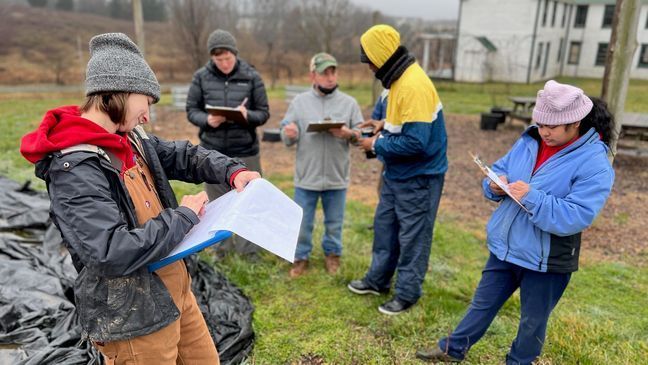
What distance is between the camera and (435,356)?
2.84m

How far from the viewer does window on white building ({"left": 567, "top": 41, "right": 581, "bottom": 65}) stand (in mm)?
29281

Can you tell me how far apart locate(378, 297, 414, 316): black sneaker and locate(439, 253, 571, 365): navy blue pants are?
1.91 feet

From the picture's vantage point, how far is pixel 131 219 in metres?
1.63

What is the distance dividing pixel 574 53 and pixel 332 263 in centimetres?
3150

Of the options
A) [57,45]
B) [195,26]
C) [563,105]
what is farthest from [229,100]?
[57,45]

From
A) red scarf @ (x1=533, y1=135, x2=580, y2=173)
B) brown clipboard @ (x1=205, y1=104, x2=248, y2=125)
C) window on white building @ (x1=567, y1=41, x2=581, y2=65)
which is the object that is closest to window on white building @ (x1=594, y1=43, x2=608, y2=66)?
window on white building @ (x1=567, y1=41, x2=581, y2=65)

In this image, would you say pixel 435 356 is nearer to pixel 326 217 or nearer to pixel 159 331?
pixel 326 217

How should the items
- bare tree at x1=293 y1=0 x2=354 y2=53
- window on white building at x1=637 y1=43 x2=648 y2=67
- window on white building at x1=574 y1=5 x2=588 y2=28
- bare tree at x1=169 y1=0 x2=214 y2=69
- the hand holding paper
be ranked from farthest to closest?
1. window on white building at x1=574 y1=5 x2=588 y2=28
2. window on white building at x1=637 y1=43 x2=648 y2=67
3. bare tree at x1=293 y1=0 x2=354 y2=53
4. bare tree at x1=169 y1=0 x2=214 y2=69
5. the hand holding paper

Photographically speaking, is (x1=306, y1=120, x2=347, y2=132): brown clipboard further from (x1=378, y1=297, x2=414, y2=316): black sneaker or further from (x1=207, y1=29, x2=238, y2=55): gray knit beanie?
(x1=378, y1=297, x2=414, y2=316): black sneaker

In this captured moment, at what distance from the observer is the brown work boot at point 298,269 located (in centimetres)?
397

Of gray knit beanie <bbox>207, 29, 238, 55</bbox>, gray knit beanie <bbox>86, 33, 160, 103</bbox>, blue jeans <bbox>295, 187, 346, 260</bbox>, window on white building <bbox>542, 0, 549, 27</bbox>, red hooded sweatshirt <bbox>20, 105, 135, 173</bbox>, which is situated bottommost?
blue jeans <bbox>295, 187, 346, 260</bbox>

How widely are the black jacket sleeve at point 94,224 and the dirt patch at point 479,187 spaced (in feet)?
14.7

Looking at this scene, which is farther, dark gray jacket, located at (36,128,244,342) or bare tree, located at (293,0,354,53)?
bare tree, located at (293,0,354,53)

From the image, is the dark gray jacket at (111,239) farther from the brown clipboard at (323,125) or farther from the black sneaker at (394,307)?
the black sneaker at (394,307)
